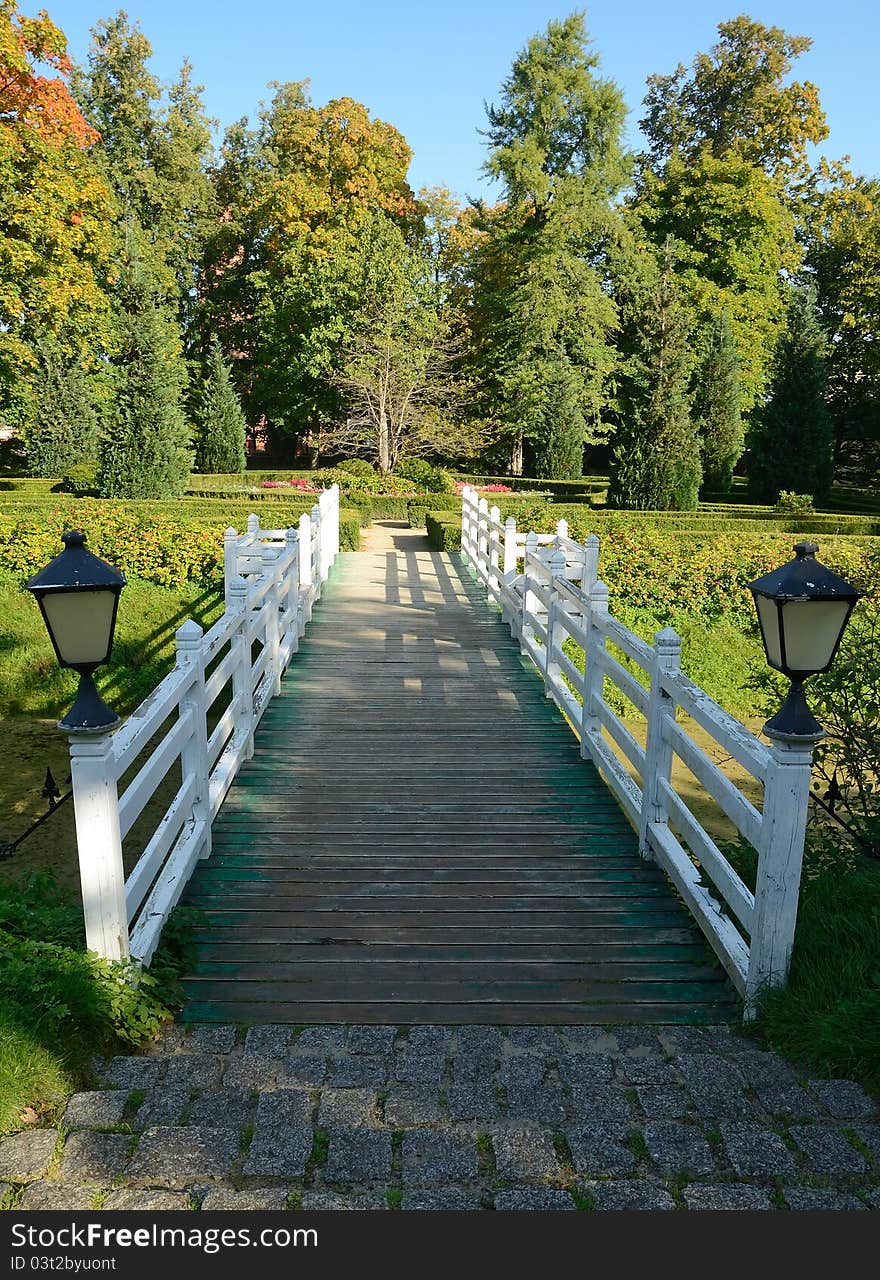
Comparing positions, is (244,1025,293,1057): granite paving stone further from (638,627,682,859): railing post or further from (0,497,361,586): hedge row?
(0,497,361,586): hedge row

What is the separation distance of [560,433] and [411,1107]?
29.9m

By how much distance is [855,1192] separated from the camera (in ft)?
9.29

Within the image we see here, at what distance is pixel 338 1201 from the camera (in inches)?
108

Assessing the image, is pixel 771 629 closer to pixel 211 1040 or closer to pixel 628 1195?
pixel 628 1195

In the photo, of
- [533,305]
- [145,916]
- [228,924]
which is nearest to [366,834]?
[228,924]

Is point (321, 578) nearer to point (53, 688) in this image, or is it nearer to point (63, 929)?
point (53, 688)

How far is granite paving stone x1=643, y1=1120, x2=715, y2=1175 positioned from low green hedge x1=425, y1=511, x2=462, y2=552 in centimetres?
1567

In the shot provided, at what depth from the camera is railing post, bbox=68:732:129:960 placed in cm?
365

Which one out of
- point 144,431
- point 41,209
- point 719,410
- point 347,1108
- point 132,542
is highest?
point 41,209

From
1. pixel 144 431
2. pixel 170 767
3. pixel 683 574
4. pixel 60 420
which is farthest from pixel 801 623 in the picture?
pixel 60 420

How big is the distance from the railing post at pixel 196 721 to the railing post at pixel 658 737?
244cm

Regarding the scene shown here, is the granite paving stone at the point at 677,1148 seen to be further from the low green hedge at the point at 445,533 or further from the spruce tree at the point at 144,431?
the spruce tree at the point at 144,431

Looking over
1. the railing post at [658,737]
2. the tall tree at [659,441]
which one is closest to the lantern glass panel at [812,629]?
the railing post at [658,737]

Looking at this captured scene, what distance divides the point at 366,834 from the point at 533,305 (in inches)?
1208
